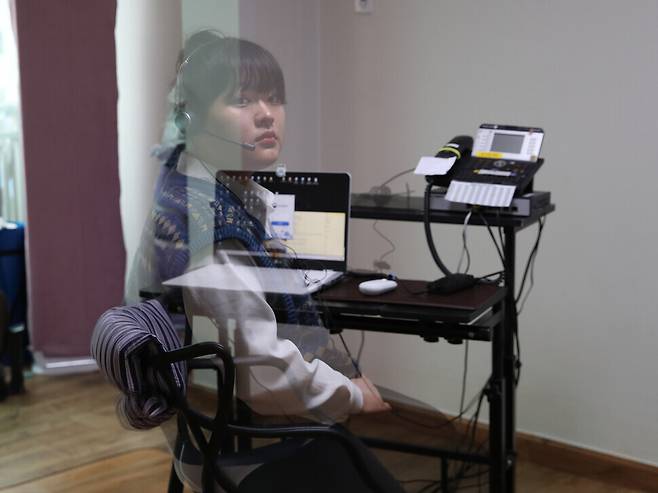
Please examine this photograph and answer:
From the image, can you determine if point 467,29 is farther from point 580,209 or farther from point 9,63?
point 9,63

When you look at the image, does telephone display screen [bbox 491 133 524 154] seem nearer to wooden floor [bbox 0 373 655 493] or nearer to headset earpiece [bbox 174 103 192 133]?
wooden floor [bbox 0 373 655 493]

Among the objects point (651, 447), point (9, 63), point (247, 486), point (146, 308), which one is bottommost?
point (651, 447)

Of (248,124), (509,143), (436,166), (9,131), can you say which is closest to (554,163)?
(509,143)

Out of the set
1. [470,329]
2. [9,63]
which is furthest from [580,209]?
[9,63]

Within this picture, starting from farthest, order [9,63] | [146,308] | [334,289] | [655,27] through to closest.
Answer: [9,63], [655,27], [334,289], [146,308]

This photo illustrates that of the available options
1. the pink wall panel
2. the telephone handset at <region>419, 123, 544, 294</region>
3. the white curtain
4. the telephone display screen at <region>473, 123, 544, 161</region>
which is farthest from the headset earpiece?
the pink wall panel

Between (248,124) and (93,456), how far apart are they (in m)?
1.63

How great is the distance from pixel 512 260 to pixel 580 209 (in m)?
0.51

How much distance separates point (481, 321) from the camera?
188cm

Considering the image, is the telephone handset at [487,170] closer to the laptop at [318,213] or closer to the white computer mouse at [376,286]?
the white computer mouse at [376,286]

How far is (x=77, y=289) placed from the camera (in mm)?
3328

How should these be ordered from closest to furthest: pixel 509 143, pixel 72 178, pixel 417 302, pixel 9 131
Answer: pixel 417 302
pixel 509 143
pixel 9 131
pixel 72 178

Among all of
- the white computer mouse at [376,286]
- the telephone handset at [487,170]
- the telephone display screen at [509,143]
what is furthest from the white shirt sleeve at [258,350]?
the telephone display screen at [509,143]

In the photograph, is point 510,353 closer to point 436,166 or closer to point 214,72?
point 436,166
